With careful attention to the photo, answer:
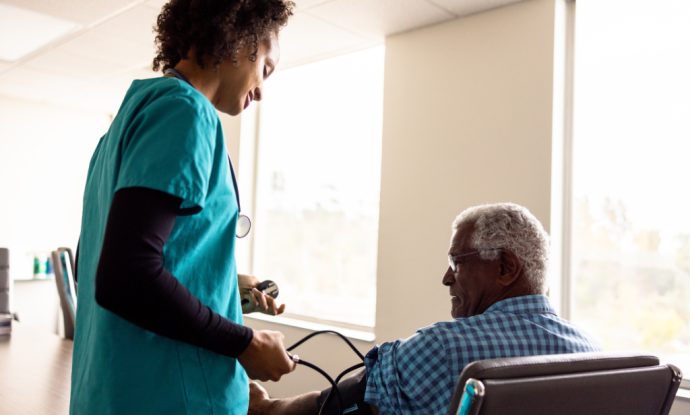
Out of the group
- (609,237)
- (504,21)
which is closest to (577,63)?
(504,21)

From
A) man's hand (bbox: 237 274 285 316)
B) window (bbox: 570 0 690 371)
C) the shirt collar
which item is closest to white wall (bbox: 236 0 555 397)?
window (bbox: 570 0 690 371)

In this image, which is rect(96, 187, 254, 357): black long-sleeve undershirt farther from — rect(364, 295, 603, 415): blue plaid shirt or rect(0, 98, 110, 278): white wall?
rect(0, 98, 110, 278): white wall

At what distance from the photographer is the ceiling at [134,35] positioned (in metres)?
3.11

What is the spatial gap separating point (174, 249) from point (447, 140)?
8.39 ft

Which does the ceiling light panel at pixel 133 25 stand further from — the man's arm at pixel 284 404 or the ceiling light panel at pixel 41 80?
the man's arm at pixel 284 404

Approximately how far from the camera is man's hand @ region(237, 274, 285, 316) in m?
1.09

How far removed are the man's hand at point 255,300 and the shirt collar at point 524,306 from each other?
1.80 feet

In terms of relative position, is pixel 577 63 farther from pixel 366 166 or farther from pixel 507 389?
pixel 507 389

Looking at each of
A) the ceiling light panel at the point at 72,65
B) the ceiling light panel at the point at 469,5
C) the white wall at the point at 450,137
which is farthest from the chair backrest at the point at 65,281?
the ceiling light panel at the point at 469,5

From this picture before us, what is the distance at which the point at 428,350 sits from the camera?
3.89 ft

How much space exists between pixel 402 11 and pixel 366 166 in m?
1.24

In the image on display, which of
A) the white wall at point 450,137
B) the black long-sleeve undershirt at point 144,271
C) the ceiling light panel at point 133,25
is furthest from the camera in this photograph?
the ceiling light panel at point 133,25

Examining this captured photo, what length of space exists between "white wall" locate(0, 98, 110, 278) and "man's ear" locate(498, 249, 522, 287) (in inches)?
207

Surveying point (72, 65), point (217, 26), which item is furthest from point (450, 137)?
point (72, 65)
